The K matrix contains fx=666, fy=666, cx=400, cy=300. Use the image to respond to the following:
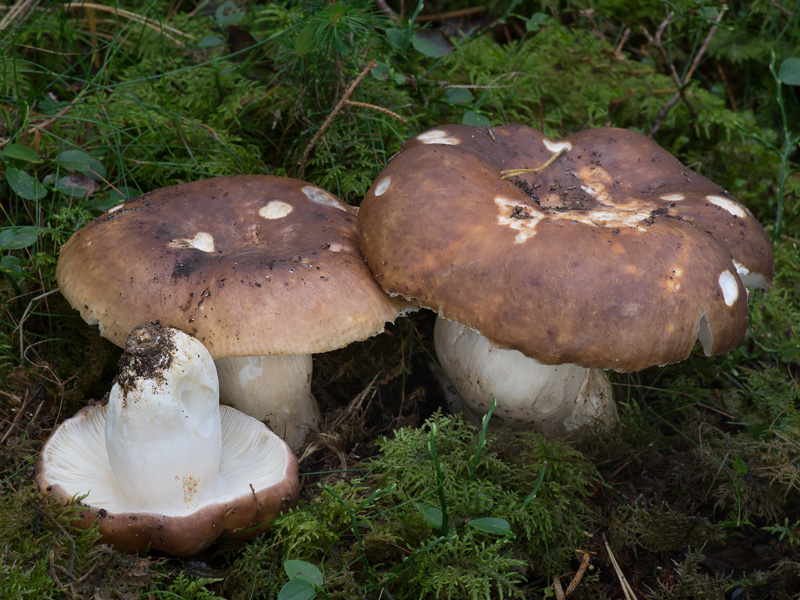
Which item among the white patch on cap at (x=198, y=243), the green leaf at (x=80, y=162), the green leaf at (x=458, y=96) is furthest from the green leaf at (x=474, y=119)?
the green leaf at (x=80, y=162)

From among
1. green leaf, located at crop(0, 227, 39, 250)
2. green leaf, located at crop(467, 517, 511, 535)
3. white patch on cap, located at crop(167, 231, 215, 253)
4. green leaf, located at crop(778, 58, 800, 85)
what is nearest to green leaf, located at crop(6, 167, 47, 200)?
green leaf, located at crop(0, 227, 39, 250)

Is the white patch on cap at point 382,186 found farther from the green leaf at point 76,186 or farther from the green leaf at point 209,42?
the green leaf at point 209,42

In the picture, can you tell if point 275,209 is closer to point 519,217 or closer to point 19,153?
point 519,217

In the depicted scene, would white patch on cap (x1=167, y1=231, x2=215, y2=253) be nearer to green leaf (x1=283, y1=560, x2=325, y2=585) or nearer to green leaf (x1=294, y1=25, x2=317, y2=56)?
green leaf (x1=294, y1=25, x2=317, y2=56)

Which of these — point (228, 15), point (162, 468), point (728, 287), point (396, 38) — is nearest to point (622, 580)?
point (728, 287)

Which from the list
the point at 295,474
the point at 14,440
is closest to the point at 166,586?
the point at 295,474

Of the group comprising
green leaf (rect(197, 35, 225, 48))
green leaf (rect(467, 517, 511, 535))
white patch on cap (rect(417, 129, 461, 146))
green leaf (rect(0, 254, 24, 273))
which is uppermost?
white patch on cap (rect(417, 129, 461, 146))
